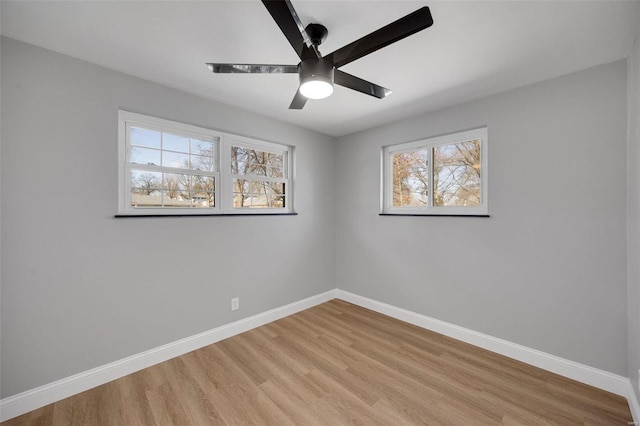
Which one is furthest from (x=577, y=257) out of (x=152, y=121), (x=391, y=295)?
(x=152, y=121)

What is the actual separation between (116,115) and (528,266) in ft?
11.9

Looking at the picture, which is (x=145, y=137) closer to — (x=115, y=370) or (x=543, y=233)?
(x=115, y=370)

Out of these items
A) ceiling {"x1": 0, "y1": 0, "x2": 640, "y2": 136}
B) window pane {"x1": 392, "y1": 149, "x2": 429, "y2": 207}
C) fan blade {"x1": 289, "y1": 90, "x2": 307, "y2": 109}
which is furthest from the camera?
window pane {"x1": 392, "y1": 149, "x2": 429, "y2": 207}

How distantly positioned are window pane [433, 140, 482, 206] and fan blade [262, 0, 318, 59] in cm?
200

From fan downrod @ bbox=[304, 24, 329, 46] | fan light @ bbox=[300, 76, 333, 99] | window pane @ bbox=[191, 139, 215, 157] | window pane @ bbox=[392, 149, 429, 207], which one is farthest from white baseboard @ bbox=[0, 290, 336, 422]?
fan downrod @ bbox=[304, 24, 329, 46]

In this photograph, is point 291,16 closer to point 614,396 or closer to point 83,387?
point 83,387

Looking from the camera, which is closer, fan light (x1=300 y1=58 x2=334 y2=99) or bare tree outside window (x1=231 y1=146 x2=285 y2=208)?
fan light (x1=300 y1=58 x2=334 y2=99)

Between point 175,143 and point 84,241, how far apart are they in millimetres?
1077

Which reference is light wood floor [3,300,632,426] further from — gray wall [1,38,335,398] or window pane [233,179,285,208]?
window pane [233,179,285,208]

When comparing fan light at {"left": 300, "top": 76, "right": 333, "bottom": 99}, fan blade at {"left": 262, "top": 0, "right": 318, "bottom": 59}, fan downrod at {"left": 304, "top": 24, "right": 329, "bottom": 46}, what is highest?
fan downrod at {"left": 304, "top": 24, "right": 329, "bottom": 46}

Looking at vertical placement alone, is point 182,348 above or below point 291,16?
below

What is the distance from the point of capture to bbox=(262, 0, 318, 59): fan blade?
3.52 feet

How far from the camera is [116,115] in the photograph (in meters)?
2.05

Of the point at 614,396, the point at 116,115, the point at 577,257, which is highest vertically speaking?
the point at 116,115
